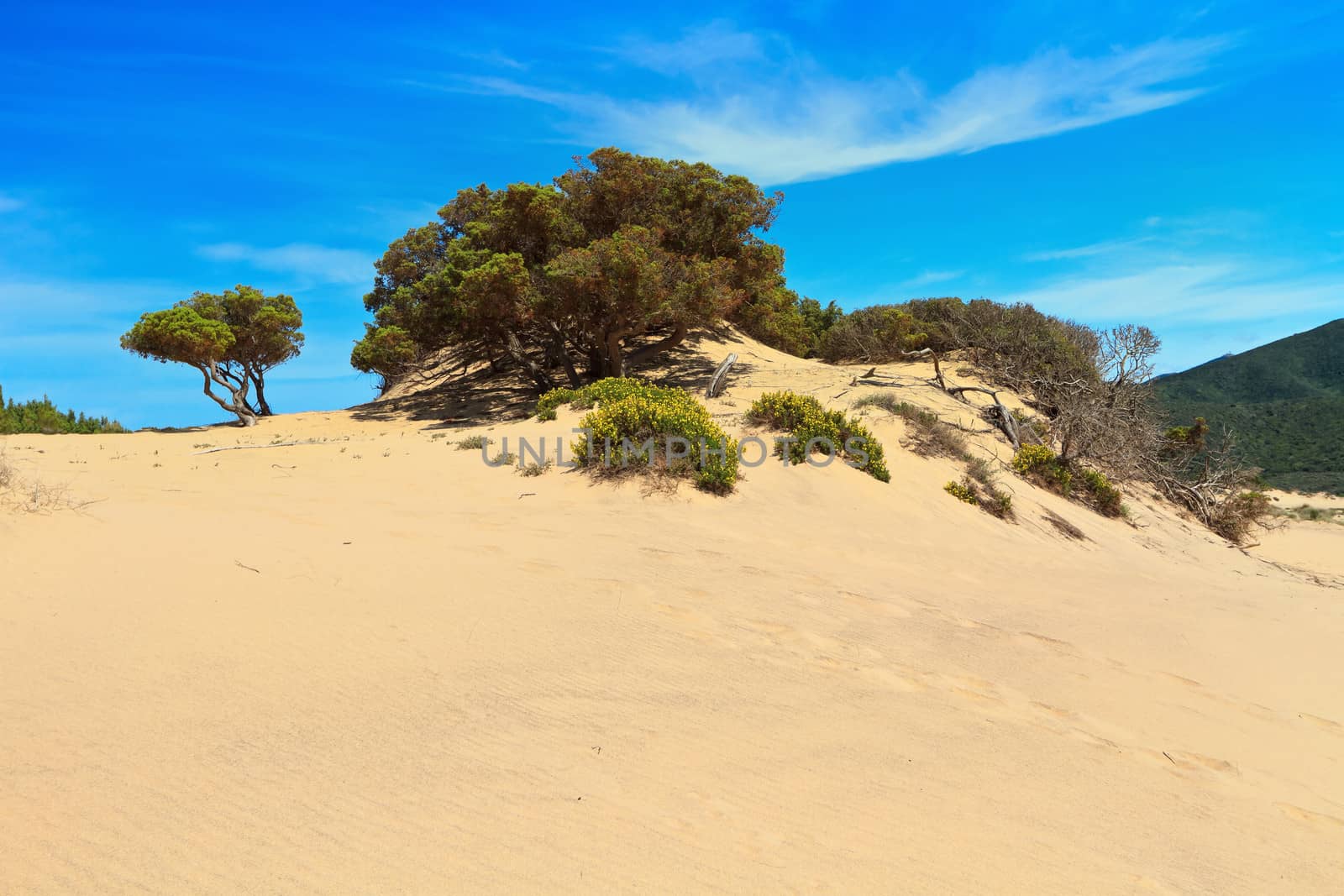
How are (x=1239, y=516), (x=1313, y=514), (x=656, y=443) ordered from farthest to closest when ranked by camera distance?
(x=1313, y=514) → (x=1239, y=516) → (x=656, y=443)

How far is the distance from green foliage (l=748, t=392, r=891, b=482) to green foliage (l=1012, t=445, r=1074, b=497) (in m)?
3.56

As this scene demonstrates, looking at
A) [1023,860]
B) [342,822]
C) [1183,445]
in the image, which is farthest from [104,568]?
[1183,445]

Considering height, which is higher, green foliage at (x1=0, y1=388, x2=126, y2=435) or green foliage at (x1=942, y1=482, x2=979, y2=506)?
green foliage at (x1=0, y1=388, x2=126, y2=435)

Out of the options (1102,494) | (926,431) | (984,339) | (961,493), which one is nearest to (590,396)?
(926,431)

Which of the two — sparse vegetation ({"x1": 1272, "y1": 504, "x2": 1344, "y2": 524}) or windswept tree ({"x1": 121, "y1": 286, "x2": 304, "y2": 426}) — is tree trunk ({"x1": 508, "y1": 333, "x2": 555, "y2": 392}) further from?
sparse vegetation ({"x1": 1272, "y1": 504, "x2": 1344, "y2": 524})

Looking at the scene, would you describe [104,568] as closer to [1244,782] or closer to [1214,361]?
[1244,782]

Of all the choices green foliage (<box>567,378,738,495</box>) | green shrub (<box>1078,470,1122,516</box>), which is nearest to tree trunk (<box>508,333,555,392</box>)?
green foliage (<box>567,378,738,495</box>)

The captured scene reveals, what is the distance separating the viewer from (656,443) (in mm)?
8992

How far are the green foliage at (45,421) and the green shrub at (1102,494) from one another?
25148mm

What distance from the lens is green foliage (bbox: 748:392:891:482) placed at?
10.4 m

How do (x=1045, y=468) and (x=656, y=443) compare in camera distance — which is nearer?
(x=656, y=443)

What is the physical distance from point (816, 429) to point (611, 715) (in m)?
7.73

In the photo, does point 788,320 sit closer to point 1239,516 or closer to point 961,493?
point 1239,516

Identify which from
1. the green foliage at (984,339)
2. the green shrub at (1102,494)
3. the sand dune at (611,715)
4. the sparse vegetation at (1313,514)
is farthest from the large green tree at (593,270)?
the sparse vegetation at (1313,514)
